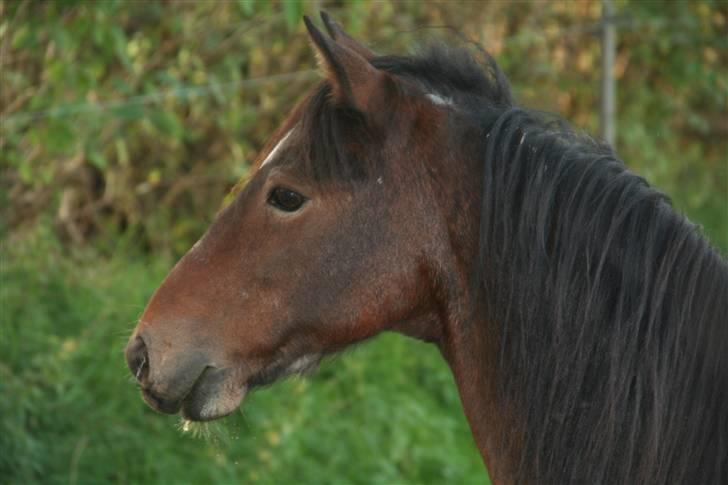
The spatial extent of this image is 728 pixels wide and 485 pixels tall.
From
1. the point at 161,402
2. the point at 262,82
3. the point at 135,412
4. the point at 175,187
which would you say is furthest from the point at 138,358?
the point at 175,187

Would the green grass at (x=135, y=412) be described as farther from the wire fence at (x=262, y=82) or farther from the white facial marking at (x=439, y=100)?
the white facial marking at (x=439, y=100)

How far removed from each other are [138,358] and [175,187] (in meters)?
5.24

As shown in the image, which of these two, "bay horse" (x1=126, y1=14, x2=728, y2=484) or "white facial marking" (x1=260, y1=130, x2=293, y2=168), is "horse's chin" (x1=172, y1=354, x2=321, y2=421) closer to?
"bay horse" (x1=126, y1=14, x2=728, y2=484)

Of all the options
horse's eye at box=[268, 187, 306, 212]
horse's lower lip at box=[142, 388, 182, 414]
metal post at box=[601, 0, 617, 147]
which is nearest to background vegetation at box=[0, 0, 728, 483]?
metal post at box=[601, 0, 617, 147]

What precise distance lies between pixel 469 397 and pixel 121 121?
4.37 m

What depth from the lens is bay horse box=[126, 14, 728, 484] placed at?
2975 mm

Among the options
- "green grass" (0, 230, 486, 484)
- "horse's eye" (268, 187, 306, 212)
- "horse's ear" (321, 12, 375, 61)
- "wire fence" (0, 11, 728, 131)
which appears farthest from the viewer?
"wire fence" (0, 11, 728, 131)

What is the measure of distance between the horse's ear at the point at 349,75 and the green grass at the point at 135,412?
92.2 inches

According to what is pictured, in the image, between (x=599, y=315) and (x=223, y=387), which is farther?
(x=223, y=387)

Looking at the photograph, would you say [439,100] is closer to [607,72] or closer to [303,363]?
[303,363]

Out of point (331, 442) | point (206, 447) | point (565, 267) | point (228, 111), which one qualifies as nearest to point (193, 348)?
point (565, 267)

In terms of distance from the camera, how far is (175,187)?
8.45 meters

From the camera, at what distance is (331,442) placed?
21.3 ft

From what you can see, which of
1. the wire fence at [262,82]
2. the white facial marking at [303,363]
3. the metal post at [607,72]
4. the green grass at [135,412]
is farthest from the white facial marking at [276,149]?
the metal post at [607,72]
